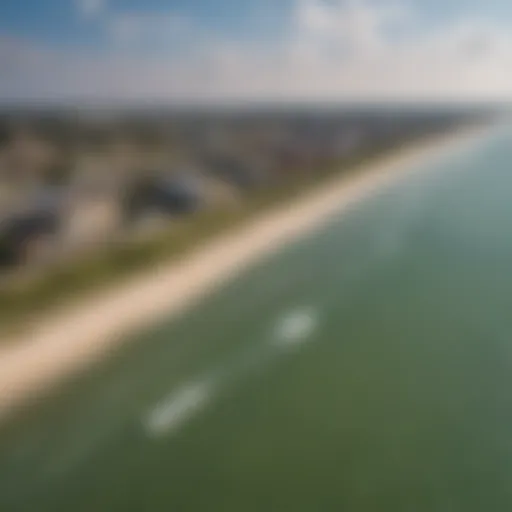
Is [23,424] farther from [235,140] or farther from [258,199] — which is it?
[235,140]

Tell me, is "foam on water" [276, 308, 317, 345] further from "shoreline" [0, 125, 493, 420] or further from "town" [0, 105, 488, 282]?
"town" [0, 105, 488, 282]

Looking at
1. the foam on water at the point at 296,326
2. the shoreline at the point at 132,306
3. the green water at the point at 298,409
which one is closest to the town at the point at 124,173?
the shoreline at the point at 132,306

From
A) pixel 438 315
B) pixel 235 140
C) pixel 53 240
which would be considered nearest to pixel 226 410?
pixel 438 315

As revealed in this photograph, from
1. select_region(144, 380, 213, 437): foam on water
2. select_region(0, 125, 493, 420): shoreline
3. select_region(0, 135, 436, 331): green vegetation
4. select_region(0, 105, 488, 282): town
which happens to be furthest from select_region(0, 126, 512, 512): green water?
select_region(0, 105, 488, 282): town

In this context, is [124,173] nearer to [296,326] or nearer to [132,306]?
[132,306]

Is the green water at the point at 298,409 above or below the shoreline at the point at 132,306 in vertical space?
below

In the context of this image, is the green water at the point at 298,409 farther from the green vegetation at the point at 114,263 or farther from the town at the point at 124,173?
the town at the point at 124,173

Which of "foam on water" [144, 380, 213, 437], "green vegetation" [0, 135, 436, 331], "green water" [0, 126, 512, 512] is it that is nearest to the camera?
"green water" [0, 126, 512, 512]
